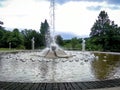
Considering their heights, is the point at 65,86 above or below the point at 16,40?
below

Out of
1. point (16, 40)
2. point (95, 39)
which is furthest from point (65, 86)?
point (16, 40)

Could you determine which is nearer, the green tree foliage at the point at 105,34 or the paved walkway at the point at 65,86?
the paved walkway at the point at 65,86

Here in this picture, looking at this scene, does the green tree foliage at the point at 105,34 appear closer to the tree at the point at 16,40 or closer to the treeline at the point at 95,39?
the treeline at the point at 95,39

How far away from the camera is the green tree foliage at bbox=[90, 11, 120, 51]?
4826 centimetres

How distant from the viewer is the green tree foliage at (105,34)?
158 feet

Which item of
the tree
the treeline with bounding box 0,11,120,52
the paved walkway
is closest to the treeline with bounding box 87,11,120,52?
the treeline with bounding box 0,11,120,52

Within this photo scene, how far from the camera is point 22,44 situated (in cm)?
5916

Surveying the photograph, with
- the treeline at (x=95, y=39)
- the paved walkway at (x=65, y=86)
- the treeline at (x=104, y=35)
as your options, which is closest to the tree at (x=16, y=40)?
the treeline at (x=95, y=39)

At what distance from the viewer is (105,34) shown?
49.8 meters

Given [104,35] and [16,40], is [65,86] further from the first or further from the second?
[16,40]

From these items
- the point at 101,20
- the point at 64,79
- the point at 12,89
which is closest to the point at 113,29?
the point at 101,20

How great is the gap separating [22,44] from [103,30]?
17.9 m

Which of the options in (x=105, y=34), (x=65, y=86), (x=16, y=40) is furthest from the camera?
(x=16, y=40)

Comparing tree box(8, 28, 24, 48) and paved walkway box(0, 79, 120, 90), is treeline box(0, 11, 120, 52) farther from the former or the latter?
paved walkway box(0, 79, 120, 90)
